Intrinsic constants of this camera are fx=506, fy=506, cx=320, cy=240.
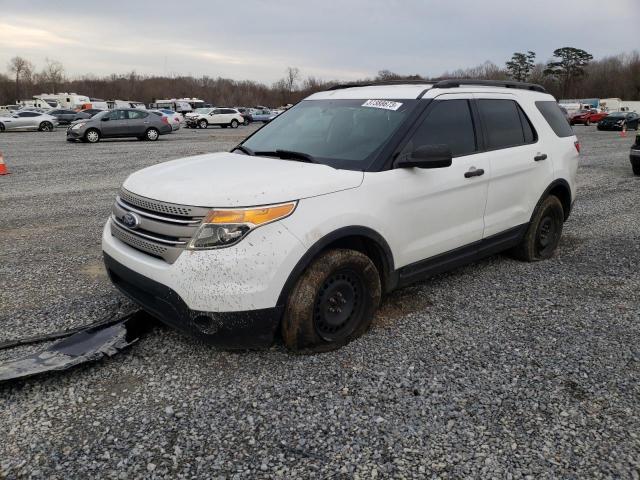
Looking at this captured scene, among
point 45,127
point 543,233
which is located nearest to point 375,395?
point 543,233

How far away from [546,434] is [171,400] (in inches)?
81.6

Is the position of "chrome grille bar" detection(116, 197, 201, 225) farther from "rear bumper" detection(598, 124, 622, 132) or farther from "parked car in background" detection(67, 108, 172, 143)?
"rear bumper" detection(598, 124, 622, 132)

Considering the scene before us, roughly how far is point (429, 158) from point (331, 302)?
1218mm

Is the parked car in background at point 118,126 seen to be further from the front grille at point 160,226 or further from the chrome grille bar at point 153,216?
the front grille at point 160,226

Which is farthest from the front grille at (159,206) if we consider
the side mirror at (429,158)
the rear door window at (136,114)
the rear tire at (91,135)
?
the rear door window at (136,114)

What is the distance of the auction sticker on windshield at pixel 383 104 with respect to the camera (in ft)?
13.0

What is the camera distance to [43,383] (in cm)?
308

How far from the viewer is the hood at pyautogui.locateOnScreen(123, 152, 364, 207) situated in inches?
118

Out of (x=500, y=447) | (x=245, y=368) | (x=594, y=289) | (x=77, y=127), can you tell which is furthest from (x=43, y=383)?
(x=77, y=127)

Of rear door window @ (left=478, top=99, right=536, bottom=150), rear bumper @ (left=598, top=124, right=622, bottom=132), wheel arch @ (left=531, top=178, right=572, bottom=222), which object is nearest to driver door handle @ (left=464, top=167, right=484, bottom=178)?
rear door window @ (left=478, top=99, right=536, bottom=150)

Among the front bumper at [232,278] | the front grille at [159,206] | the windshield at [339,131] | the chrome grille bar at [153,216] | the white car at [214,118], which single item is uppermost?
the white car at [214,118]

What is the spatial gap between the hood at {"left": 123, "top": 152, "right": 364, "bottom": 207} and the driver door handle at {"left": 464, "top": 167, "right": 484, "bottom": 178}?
1157 millimetres

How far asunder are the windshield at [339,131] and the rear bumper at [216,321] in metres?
1.24

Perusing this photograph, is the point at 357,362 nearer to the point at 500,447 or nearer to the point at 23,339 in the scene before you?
the point at 500,447
